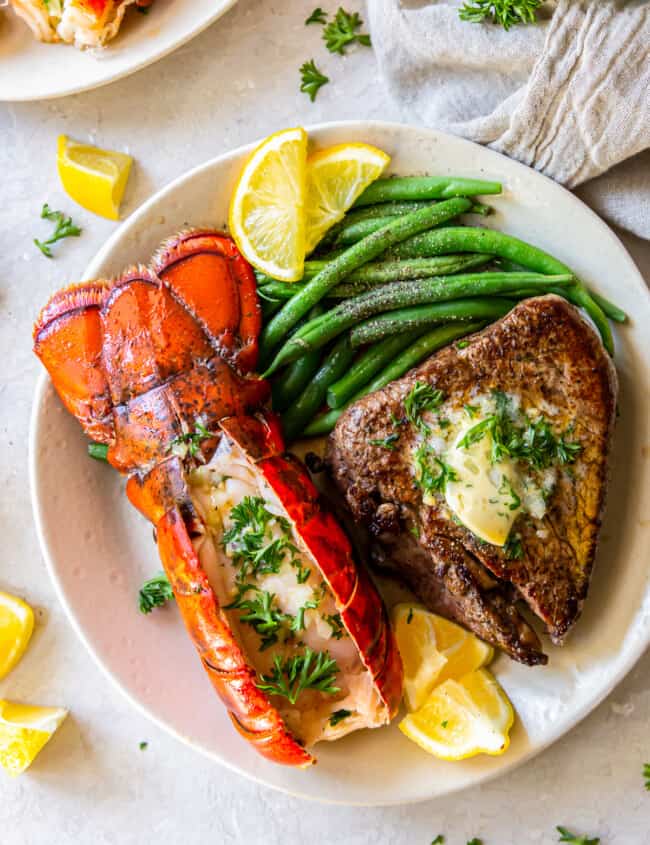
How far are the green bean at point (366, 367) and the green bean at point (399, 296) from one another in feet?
0.44

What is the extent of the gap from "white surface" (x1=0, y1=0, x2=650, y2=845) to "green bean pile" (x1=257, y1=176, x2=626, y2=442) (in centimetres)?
66

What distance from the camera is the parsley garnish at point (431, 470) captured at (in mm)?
3168

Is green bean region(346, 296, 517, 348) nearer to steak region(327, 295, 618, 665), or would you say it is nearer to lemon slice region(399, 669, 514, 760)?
steak region(327, 295, 618, 665)

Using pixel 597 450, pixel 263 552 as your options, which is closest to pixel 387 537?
pixel 263 552

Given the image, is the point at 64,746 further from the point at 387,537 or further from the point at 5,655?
the point at 387,537

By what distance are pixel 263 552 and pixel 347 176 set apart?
4.87 feet

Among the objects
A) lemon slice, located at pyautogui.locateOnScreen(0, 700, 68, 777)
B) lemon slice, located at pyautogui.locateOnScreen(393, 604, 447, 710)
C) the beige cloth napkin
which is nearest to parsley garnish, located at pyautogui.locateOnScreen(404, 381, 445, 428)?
lemon slice, located at pyautogui.locateOnScreen(393, 604, 447, 710)

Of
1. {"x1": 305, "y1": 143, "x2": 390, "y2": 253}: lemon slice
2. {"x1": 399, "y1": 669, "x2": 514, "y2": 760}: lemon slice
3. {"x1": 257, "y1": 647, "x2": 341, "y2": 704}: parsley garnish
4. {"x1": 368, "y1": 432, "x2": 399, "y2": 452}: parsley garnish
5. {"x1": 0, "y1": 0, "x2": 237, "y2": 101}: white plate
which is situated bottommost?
{"x1": 399, "y1": 669, "x2": 514, "y2": 760}: lemon slice

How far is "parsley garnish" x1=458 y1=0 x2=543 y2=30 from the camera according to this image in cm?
341

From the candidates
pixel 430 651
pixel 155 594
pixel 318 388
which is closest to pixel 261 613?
pixel 155 594

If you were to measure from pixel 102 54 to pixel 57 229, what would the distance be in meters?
0.76

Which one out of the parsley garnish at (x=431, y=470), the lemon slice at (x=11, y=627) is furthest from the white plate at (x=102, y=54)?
the lemon slice at (x=11, y=627)

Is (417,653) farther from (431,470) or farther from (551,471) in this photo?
(551,471)

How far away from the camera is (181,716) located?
11.8 ft
